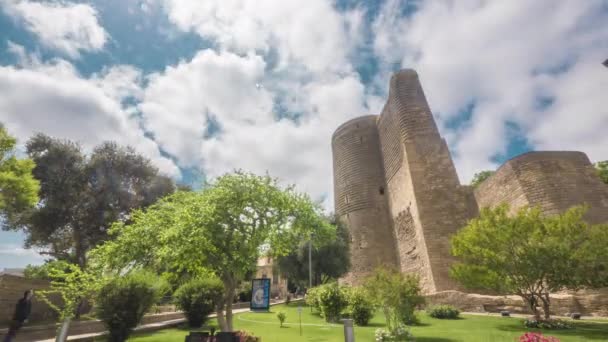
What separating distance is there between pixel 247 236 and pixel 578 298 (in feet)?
56.1

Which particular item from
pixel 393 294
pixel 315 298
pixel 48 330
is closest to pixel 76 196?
pixel 48 330

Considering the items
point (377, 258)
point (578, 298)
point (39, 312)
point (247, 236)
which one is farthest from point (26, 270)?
point (578, 298)

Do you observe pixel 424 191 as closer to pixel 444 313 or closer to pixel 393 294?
pixel 444 313

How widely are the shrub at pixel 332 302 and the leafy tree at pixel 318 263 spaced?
10.9 metres

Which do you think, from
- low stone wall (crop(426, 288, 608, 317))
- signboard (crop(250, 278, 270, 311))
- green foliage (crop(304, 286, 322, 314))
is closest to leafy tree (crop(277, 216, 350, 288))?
green foliage (crop(304, 286, 322, 314))

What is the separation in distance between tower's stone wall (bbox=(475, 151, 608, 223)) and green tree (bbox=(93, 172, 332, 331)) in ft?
47.8

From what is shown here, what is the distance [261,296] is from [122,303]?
470 cm

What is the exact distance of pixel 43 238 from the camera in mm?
19656

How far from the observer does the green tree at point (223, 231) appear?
839 cm

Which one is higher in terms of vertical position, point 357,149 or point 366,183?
point 357,149

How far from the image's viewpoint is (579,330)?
999 cm

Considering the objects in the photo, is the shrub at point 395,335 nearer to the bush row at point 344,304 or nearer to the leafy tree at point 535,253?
the bush row at point 344,304

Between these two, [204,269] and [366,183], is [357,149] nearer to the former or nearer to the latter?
[366,183]

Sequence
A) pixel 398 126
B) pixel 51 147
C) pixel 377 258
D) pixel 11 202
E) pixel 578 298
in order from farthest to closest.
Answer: pixel 377 258
pixel 398 126
pixel 51 147
pixel 578 298
pixel 11 202
